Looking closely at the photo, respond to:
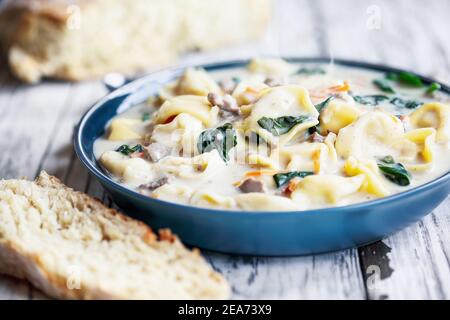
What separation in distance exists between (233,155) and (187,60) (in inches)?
137

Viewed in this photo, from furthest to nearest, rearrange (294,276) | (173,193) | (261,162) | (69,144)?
(69,144) → (261,162) → (173,193) → (294,276)

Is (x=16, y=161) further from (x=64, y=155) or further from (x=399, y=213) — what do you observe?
(x=399, y=213)

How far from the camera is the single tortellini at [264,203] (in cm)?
367

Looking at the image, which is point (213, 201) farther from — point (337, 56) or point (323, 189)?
point (337, 56)

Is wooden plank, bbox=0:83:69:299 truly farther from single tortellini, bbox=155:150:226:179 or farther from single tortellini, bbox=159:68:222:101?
single tortellini, bbox=155:150:226:179

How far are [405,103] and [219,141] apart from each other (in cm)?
155

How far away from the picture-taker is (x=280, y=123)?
4.42 metres

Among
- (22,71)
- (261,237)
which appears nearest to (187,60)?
(22,71)

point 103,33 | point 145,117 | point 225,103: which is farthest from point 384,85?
point 103,33

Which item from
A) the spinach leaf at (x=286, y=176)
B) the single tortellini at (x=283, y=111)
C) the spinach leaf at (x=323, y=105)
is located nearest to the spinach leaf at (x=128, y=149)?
the single tortellini at (x=283, y=111)

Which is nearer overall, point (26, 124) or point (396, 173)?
point (396, 173)

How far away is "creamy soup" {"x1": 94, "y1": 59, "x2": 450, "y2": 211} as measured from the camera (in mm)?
3857

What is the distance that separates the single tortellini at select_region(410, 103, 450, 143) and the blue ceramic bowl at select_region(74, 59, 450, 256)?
0.60 m

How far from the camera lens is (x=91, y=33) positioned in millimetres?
6762
